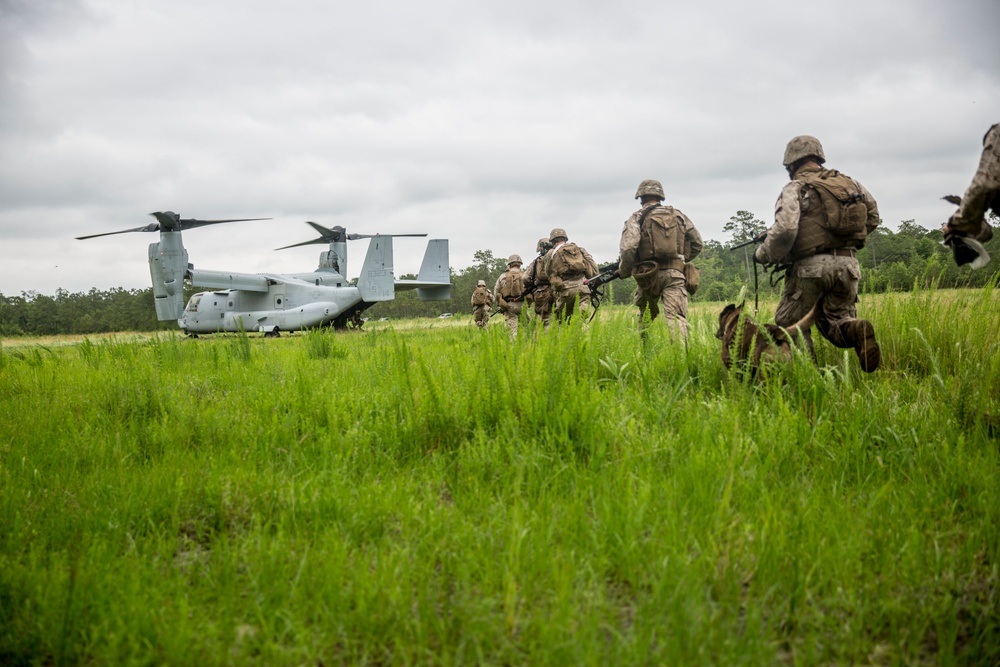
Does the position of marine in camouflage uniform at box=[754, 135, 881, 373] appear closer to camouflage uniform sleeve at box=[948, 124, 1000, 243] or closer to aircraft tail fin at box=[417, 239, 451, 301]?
camouflage uniform sleeve at box=[948, 124, 1000, 243]

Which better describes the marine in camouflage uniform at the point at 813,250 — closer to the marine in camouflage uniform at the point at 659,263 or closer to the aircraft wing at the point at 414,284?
the marine in camouflage uniform at the point at 659,263

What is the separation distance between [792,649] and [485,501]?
110 centimetres

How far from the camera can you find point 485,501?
2.21 m

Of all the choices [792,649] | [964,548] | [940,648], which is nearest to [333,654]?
[792,649]

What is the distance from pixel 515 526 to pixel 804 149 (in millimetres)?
4360

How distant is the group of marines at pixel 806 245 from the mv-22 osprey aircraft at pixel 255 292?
14240 mm

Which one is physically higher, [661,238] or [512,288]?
[661,238]

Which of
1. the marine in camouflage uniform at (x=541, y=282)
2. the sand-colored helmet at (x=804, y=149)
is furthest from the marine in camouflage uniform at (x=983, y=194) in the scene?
the marine in camouflage uniform at (x=541, y=282)

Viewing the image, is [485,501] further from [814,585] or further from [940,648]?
[940,648]

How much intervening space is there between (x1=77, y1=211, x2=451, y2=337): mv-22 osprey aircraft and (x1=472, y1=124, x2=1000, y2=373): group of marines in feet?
46.7

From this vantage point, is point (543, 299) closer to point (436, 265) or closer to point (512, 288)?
point (512, 288)

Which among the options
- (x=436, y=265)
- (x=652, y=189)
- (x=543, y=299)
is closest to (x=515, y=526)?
(x=652, y=189)

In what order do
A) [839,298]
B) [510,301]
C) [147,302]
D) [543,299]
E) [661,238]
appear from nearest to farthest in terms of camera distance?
[839,298] → [661,238] → [543,299] → [510,301] → [147,302]

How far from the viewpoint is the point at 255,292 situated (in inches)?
926
